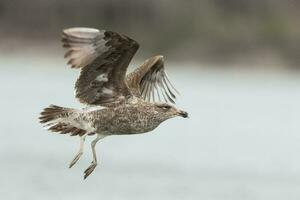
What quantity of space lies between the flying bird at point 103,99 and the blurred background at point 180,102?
5806mm

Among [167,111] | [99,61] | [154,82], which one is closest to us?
[99,61]

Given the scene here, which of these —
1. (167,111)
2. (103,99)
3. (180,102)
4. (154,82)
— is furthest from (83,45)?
(180,102)

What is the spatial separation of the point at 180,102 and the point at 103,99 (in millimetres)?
19907

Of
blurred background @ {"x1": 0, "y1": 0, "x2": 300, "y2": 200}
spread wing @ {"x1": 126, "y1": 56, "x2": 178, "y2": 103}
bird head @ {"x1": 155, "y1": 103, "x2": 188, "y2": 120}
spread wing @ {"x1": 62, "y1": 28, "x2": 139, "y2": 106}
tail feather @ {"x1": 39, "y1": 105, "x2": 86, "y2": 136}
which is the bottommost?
tail feather @ {"x1": 39, "y1": 105, "x2": 86, "y2": 136}

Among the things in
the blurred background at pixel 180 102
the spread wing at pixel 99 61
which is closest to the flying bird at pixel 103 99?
the spread wing at pixel 99 61

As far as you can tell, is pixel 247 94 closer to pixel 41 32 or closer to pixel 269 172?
pixel 41 32

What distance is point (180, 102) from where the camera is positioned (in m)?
31.7

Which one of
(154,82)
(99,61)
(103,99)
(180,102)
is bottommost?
(103,99)

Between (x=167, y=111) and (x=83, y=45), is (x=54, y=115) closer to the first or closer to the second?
(x=83, y=45)

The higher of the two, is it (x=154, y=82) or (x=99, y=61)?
(x=154, y=82)

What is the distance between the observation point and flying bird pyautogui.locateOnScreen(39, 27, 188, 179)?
11.3 m

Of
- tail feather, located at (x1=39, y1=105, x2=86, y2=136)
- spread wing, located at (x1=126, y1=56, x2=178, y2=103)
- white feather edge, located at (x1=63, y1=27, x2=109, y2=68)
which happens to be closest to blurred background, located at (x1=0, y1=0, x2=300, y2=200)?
spread wing, located at (x1=126, y1=56, x2=178, y2=103)

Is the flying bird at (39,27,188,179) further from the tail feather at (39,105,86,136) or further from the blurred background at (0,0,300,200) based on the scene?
the blurred background at (0,0,300,200)

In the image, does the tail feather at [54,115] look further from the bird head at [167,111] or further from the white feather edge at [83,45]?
the bird head at [167,111]
